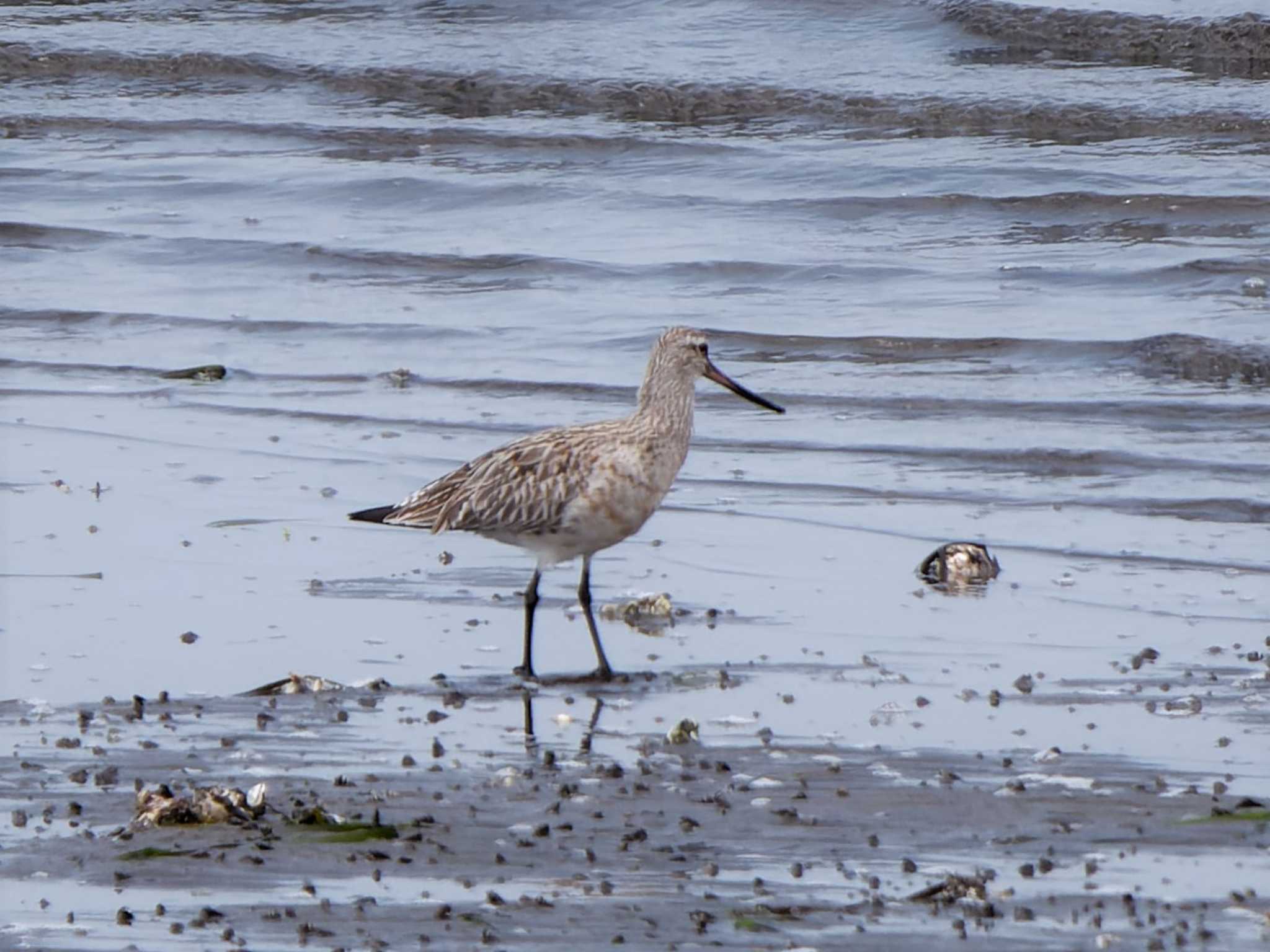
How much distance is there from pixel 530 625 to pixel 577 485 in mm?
467

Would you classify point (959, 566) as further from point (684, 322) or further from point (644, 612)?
point (684, 322)

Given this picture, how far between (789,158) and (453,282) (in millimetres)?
3779

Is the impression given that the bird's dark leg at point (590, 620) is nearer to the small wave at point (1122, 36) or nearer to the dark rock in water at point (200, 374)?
the dark rock in water at point (200, 374)

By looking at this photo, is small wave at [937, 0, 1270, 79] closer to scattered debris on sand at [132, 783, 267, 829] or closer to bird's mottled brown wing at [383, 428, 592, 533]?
bird's mottled brown wing at [383, 428, 592, 533]

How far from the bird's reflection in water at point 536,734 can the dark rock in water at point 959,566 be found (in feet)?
5.50

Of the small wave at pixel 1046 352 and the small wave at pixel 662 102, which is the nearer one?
the small wave at pixel 1046 352

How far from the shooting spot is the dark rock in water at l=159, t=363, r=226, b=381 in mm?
11469

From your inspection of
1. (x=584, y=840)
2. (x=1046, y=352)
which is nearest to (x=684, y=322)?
(x=1046, y=352)

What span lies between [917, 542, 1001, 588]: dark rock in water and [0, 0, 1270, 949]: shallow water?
99mm

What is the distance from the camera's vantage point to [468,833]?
510 cm

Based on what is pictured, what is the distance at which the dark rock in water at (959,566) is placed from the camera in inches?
300

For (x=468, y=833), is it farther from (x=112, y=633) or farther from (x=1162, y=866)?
(x=112, y=633)

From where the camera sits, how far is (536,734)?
6078mm

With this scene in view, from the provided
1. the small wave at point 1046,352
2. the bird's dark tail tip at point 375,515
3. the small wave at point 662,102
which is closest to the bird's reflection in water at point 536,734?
the bird's dark tail tip at point 375,515
